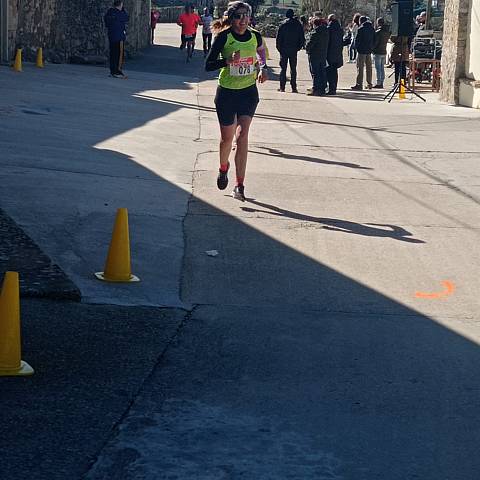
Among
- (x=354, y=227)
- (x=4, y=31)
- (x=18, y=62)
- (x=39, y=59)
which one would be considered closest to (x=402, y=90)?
(x=39, y=59)

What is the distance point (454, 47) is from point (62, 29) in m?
11.2

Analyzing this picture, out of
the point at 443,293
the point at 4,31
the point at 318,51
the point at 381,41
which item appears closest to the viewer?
the point at 443,293

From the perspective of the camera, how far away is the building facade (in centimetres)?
2261

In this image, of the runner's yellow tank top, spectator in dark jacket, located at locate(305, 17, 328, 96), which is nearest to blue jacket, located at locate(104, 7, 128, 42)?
spectator in dark jacket, located at locate(305, 17, 328, 96)

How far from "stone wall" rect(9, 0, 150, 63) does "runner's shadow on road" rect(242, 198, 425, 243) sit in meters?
16.3

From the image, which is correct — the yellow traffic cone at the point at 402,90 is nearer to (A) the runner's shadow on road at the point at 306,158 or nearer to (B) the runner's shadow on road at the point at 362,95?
(B) the runner's shadow on road at the point at 362,95

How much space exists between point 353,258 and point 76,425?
4.35 metres

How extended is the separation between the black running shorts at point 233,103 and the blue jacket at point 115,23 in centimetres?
1543

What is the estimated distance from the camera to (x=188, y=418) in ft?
16.8

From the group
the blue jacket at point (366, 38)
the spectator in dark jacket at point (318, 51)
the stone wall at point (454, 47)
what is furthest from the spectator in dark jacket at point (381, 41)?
the spectator in dark jacket at point (318, 51)

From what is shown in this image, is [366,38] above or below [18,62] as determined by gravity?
above

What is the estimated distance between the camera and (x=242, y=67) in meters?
10.5

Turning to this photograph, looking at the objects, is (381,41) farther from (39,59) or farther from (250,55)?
(250,55)

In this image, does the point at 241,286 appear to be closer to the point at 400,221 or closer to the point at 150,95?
the point at 400,221
